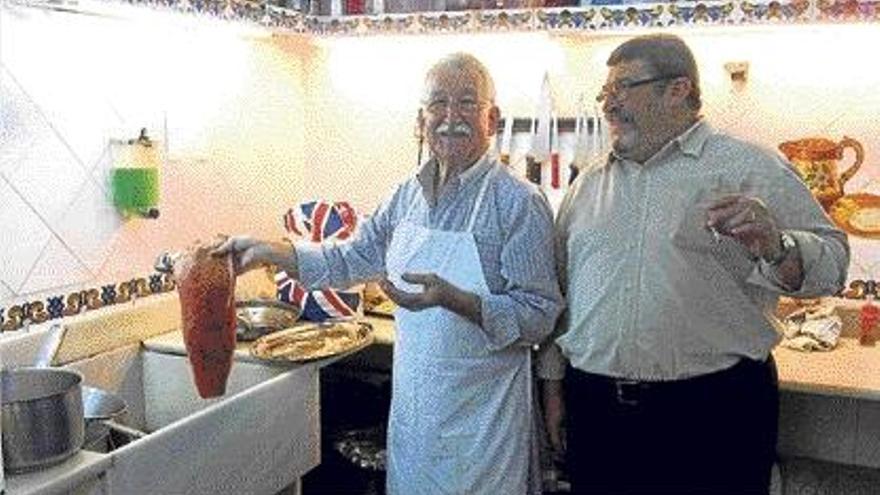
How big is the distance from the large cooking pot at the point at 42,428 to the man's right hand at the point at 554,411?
79 centimetres

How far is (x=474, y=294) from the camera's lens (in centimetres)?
138

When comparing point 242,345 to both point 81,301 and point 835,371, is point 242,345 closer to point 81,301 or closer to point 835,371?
point 81,301

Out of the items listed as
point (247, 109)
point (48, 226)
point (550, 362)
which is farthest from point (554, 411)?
point (247, 109)

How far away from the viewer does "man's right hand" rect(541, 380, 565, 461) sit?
1.51m

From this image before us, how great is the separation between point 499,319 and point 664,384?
0.29 meters

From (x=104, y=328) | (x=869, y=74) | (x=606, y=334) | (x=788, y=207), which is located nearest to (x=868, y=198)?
(x=869, y=74)

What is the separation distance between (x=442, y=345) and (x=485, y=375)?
0.09 meters

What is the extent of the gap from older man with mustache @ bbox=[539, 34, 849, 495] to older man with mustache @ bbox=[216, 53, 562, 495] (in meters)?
0.11

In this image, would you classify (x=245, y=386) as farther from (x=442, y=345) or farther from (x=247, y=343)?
(x=442, y=345)

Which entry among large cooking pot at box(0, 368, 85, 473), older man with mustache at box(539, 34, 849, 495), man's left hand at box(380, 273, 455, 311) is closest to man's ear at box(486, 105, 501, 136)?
older man with mustache at box(539, 34, 849, 495)

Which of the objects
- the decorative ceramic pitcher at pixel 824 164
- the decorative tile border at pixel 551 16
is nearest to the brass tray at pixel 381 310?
the decorative tile border at pixel 551 16

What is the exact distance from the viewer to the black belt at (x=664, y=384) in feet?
4.26

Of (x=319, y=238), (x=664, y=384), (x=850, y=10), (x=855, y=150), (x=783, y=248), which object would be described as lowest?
(x=664, y=384)

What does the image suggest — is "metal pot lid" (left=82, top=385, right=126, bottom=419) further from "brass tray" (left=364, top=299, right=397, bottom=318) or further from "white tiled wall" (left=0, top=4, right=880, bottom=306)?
"brass tray" (left=364, top=299, right=397, bottom=318)
